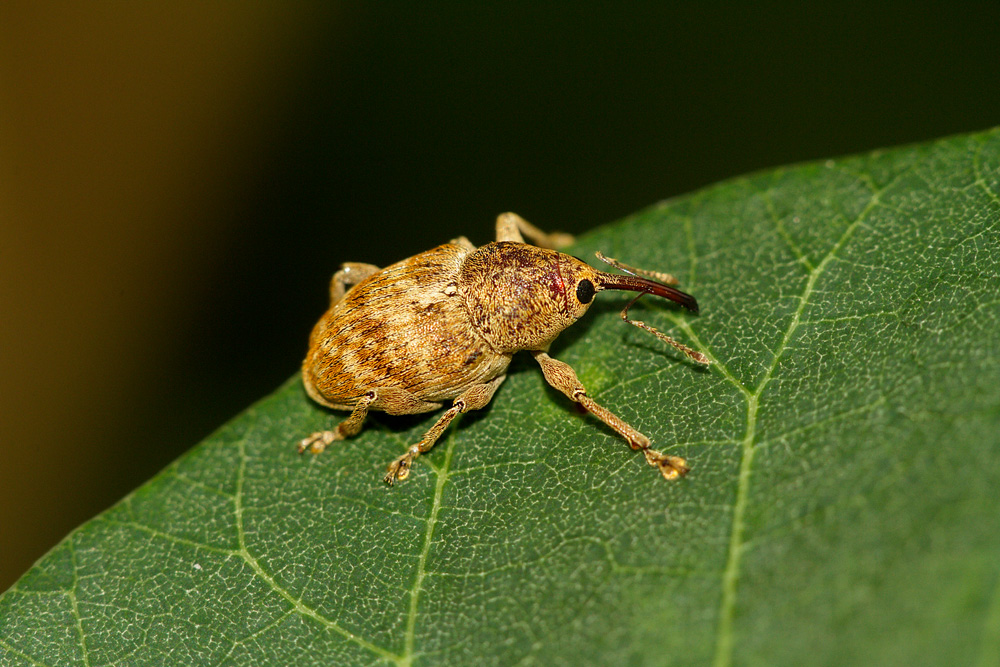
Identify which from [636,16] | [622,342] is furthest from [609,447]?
[636,16]

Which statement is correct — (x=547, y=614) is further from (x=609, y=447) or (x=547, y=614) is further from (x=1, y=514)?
(x=1, y=514)

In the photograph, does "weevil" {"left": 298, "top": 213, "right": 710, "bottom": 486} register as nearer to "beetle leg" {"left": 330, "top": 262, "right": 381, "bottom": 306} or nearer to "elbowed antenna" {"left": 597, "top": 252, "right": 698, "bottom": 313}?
"elbowed antenna" {"left": 597, "top": 252, "right": 698, "bottom": 313}

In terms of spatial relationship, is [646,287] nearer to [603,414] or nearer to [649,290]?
[649,290]

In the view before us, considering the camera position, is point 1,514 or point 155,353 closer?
point 1,514

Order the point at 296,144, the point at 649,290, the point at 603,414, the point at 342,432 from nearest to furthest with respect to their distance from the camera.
Answer: the point at 603,414 < the point at 649,290 < the point at 342,432 < the point at 296,144

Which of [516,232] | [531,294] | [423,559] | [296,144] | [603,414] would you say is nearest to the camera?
[423,559]

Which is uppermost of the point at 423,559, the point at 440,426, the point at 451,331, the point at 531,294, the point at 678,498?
the point at 531,294

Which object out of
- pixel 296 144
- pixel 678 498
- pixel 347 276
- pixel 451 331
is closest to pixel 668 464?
pixel 678 498

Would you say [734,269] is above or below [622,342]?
above
